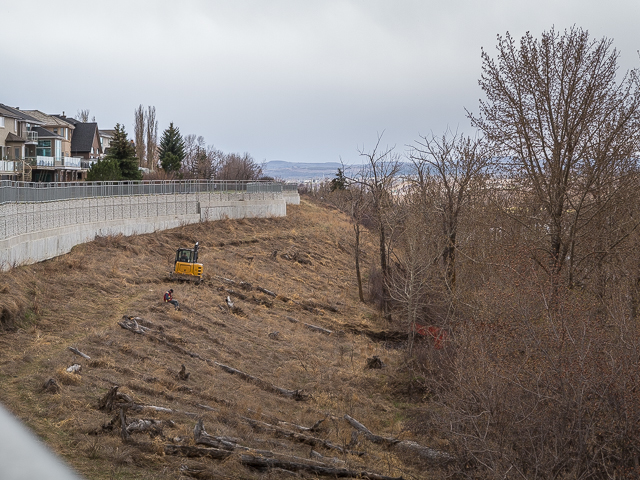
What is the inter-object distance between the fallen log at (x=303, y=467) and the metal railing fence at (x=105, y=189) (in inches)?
637

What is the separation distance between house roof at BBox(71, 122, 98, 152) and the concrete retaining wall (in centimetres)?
2772

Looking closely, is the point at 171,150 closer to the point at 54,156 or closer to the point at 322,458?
the point at 54,156

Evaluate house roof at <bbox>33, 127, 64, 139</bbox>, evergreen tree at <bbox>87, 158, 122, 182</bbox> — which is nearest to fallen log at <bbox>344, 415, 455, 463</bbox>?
evergreen tree at <bbox>87, 158, 122, 182</bbox>

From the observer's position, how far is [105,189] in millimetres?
38094

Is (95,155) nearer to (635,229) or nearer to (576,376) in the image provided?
(635,229)

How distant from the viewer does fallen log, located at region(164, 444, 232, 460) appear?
38.4 ft

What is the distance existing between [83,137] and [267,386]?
2619 inches

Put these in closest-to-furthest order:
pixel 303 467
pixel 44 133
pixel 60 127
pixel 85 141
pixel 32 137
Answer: pixel 303 467
pixel 32 137
pixel 44 133
pixel 60 127
pixel 85 141

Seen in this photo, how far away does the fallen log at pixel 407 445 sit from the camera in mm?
13953

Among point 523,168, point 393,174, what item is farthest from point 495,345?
point 393,174

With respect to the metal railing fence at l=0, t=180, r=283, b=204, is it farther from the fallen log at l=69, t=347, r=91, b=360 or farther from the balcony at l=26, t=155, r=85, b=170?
the balcony at l=26, t=155, r=85, b=170

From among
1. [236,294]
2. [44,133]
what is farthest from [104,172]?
[44,133]

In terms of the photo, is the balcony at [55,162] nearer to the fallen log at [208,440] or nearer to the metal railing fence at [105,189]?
the metal railing fence at [105,189]

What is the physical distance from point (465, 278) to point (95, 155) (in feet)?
213
